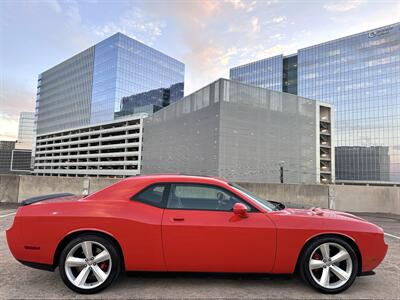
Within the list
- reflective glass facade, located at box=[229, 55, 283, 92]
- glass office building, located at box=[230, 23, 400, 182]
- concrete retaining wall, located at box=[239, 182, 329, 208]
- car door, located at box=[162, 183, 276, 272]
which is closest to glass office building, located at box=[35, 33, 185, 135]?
reflective glass facade, located at box=[229, 55, 283, 92]

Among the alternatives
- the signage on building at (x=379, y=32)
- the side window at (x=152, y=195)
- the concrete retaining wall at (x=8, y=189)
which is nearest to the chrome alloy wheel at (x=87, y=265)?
the side window at (x=152, y=195)

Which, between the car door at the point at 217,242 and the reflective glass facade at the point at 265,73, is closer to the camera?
the car door at the point at 217,242

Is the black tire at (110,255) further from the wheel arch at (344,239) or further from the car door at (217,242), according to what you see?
the wheel arch at (344,239)

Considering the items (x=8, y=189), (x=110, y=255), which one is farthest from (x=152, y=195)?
(x=8, y=189)

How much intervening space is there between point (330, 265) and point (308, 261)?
0.29m

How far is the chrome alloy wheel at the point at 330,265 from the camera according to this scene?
365 centimetres

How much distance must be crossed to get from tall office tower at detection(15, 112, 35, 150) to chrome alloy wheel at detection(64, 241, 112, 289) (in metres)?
194

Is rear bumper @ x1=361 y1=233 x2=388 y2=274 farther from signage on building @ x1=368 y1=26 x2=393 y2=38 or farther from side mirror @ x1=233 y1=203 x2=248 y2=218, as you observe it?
signage on building @ x1=368 y1=26 x2=393 y2=38

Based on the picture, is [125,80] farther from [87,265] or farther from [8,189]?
[87,265]

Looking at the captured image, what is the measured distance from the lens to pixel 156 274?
392 centimetres

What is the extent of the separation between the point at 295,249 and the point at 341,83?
10393 centimetres

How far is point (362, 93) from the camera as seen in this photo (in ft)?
298

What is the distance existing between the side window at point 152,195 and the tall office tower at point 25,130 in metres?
194

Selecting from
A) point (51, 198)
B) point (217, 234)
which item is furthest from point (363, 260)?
point (51, 198)
